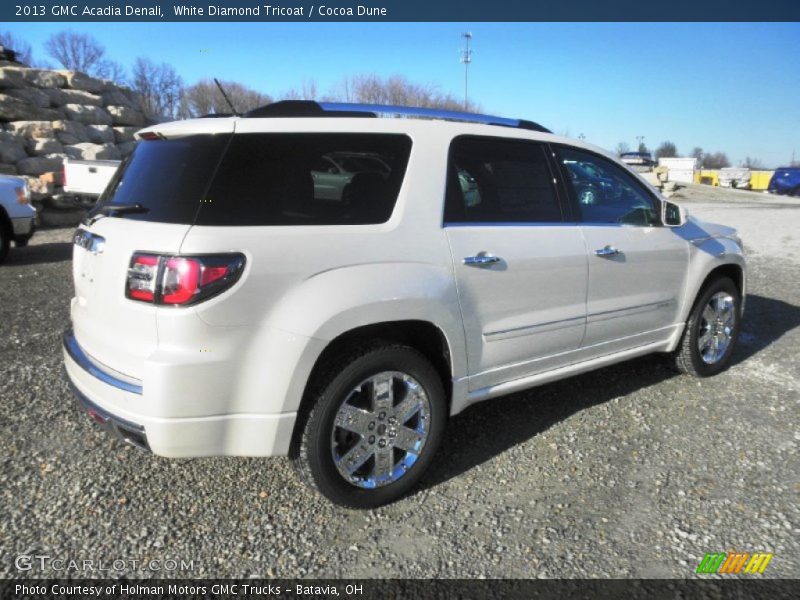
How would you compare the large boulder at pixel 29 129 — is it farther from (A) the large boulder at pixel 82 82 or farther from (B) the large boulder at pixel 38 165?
(A) the large boulder at pixel 82 82

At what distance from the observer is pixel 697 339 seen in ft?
14.5

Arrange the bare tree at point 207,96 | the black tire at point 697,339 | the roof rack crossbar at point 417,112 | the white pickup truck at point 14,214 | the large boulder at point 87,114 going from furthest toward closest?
the bare tree at point 207,96
the large boulder at point 87,114
the white pickup truck at point 14,214
the black tire at point 697,339
the roof rack crossbar at point 417,112

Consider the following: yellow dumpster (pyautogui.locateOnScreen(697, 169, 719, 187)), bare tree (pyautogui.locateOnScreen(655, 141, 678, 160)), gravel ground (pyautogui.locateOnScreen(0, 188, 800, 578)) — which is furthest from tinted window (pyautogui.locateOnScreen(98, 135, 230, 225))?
bare tree (pyautogui.locateOnScreen(655, 141, 678, 160))

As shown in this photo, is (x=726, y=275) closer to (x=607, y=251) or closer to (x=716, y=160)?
(x=607, y=251)

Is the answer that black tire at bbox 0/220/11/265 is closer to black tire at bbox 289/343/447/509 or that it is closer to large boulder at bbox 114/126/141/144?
black tire at bbox 289/343/447/509

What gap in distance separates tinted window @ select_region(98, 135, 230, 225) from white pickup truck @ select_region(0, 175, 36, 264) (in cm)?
691

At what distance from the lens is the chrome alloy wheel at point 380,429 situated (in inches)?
107

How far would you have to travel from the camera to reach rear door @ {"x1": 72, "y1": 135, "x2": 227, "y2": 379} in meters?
2.36

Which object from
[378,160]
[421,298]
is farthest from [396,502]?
[378,160]

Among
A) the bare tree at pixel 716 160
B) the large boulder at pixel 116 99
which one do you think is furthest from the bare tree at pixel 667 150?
the large boulder at pixel 116 99

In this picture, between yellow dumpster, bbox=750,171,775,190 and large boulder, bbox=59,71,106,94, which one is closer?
large boulder, bbox=59,71,106,94

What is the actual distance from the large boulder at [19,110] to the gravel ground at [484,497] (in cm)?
1416

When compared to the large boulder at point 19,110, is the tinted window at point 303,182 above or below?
below

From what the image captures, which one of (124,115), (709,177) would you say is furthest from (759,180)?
(124,115)
